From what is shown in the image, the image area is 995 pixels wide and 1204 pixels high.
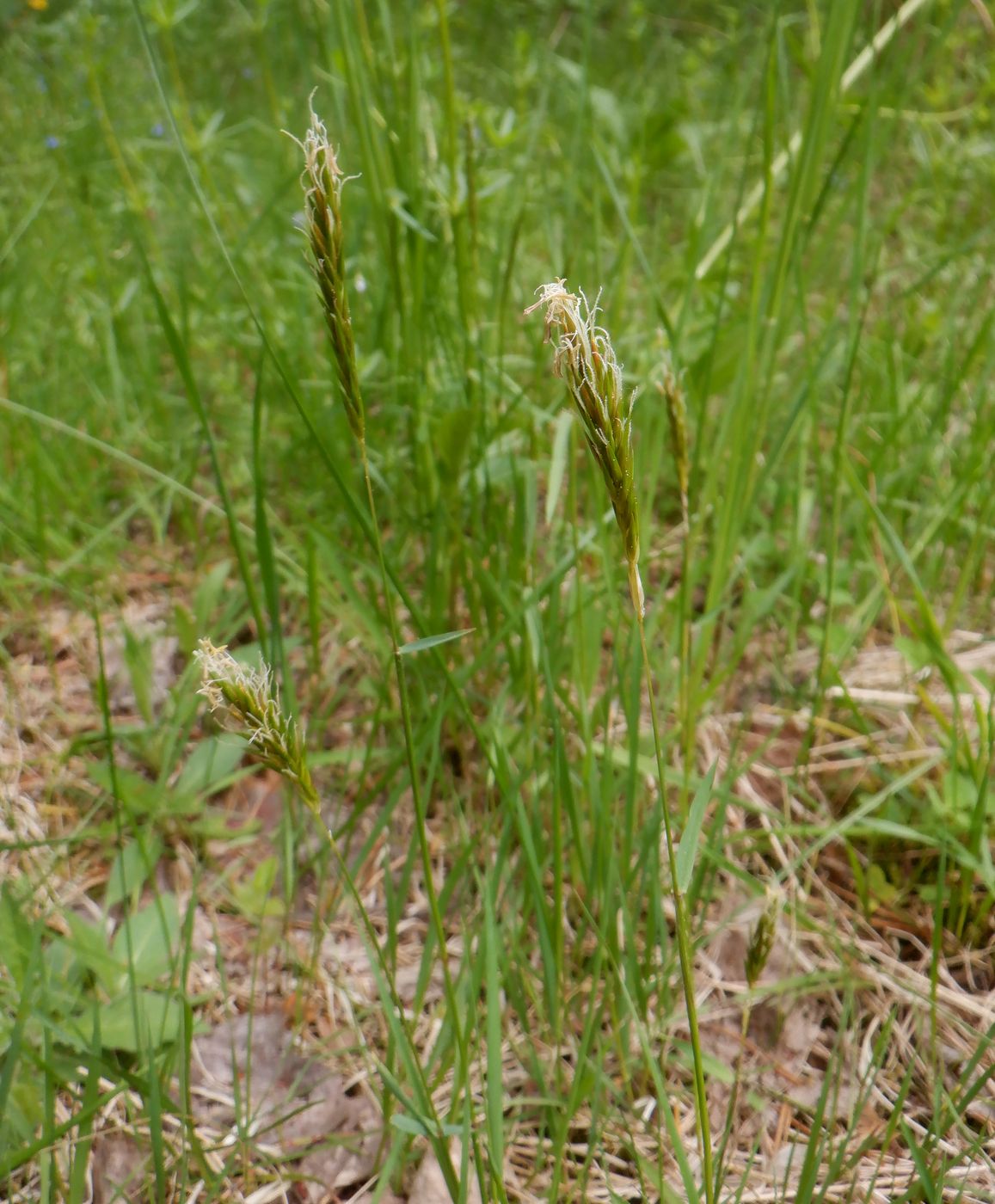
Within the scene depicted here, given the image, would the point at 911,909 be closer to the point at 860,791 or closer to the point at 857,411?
the point at 860,791

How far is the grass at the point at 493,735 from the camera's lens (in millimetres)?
953

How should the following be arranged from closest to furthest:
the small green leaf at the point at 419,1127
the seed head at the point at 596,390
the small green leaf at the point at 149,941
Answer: the seed head at the point at 596,390, the small green leaf at the point at 419,1127, the small green leaf at the point at 149,941

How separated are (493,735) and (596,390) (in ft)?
1.79

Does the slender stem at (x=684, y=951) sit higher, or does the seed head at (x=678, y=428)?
the seed head at (x=678, y=428)

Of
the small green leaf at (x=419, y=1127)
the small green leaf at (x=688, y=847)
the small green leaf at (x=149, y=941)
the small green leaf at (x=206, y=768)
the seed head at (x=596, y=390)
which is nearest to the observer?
the seed head at (x=596, y=390)

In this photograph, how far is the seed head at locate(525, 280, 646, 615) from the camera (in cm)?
52

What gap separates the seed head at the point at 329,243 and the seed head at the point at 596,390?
0.43ft

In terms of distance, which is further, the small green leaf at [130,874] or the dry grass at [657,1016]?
the small green leaf at [130,874]

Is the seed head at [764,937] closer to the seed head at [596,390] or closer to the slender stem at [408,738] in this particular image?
the slender stem at [408,738]

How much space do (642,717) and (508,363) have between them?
2.08 ft

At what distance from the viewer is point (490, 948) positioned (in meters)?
0.88

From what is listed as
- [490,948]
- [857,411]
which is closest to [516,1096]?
[490,948]

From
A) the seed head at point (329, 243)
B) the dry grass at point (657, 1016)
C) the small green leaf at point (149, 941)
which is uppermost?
the seed head at point (329, 243)

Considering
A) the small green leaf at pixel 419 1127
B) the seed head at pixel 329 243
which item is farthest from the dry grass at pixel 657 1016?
the seed head at pixel 329 243
